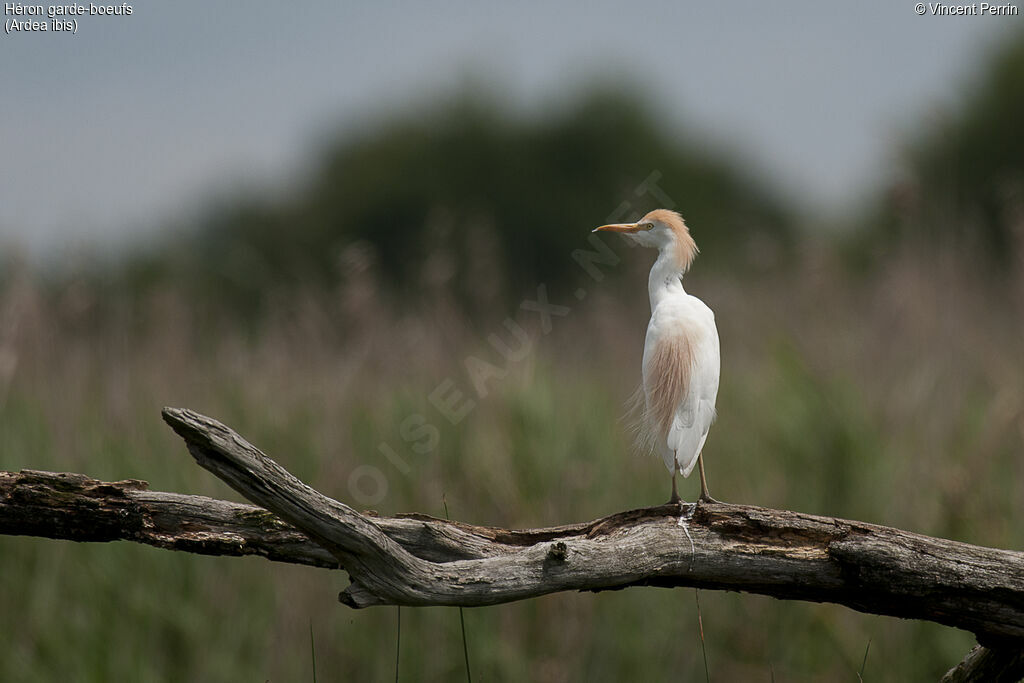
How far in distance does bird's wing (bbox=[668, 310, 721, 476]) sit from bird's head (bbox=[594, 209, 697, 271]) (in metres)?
0.15

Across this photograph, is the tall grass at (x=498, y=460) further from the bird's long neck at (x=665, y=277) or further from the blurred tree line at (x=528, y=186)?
the blurred tree line at (x=528, y=186)

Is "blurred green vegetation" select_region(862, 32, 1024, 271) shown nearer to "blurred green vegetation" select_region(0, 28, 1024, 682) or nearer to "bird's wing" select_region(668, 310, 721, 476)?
"blurred green vegetation" select_region(0, 28, 1024, 682)

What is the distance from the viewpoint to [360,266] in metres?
4.07

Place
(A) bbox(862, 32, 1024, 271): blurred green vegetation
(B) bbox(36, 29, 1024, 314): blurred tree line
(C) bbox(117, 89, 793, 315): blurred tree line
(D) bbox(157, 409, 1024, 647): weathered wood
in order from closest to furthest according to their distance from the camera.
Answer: (D) bbox(157, 409, 1024, 647): weathered wood
(A) bbox(862, 32, 1024, 271): blurred green vegetation
(B) bbox(36, 29, 1024, 314): blurred tree line
(C) bbox(117, 89, 793, 315): blurred tree line

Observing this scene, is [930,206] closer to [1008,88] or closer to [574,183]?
[574,183]

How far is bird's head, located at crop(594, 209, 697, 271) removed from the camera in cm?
203

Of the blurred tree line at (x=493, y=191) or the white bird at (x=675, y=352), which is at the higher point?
the blurred tree line at (x=493, y=191)

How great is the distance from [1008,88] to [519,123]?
35.2 feet

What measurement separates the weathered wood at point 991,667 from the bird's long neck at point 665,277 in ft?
3.51

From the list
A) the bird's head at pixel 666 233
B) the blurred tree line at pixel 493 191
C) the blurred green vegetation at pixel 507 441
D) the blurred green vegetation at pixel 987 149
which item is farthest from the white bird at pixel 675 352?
the blurred tree line at pixel 493 191

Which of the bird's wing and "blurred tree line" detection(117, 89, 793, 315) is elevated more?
"blurred tree line" detection(117, 89, 793, 315)

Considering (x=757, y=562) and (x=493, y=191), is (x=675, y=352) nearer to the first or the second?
(x=757, y=562)

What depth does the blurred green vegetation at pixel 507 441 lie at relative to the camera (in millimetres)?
4043

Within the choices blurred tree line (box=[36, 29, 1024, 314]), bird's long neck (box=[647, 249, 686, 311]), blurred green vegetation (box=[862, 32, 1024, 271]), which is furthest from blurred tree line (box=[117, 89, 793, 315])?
bird's long neck (box=[647, 249, 686, 311])
